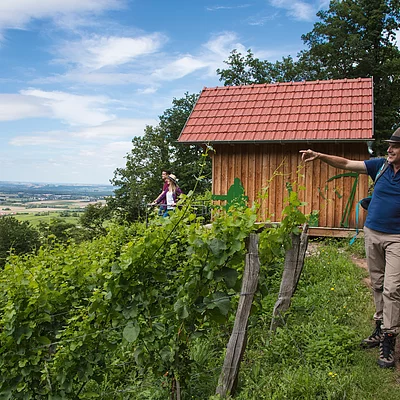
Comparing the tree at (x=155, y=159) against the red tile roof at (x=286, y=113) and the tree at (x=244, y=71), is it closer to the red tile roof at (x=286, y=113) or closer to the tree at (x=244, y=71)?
the tree at (x=244, y=71)

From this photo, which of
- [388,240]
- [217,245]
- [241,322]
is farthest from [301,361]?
[217,245]

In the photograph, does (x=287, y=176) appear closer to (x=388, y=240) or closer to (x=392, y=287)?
(x=388, y=240)


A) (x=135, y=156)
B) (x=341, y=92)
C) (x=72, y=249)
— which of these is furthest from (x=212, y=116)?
(x=135, y=156)

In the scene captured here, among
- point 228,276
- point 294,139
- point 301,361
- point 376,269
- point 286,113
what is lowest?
point 301,361

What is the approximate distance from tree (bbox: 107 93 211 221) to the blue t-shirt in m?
25.0

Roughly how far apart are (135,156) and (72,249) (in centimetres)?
2806

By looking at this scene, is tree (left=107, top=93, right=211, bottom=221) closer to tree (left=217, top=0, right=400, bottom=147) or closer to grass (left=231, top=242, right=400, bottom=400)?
tree (left=217, top=0, right=400, bottom=147)

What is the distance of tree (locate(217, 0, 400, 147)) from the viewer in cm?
2700

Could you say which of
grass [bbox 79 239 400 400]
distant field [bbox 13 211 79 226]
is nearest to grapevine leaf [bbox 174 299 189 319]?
grass [bbox 79 239 400 400]

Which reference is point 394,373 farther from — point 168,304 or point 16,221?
point 16,221

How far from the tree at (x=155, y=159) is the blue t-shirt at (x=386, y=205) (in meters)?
25.0

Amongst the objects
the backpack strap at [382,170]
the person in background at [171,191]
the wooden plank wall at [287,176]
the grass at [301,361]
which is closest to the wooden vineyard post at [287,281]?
the grass at [301,361]

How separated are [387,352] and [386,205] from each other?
1258 millimetres

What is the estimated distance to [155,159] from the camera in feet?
103
